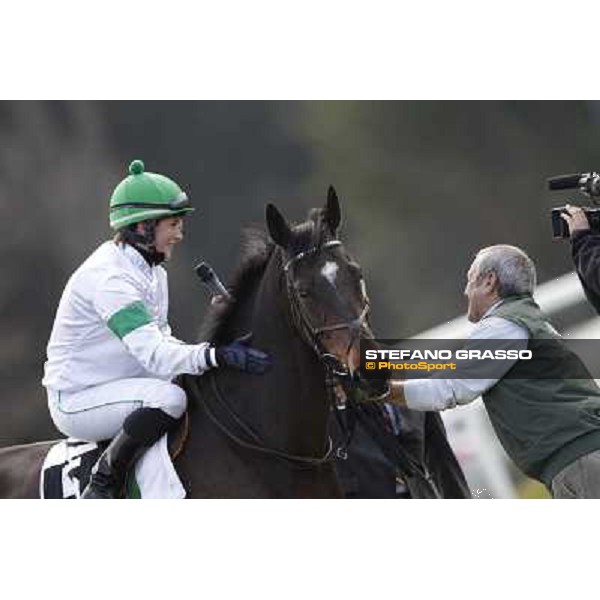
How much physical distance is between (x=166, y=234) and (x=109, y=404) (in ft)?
2.50

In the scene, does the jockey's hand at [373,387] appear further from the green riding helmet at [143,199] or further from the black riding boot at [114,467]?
the green riding helmet at [143,199]

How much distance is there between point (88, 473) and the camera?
4.82 m

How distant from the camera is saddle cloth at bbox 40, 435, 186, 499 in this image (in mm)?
4629

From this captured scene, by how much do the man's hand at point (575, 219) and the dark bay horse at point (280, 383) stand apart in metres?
1.05

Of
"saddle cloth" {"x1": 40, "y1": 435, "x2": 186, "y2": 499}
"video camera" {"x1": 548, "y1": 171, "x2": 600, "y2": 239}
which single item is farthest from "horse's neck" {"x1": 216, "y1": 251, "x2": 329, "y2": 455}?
"video camera" {"x1": 548, "y1": 171, "x2": 600, "y2": 239}

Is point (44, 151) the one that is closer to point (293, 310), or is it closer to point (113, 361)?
point (113, 361)

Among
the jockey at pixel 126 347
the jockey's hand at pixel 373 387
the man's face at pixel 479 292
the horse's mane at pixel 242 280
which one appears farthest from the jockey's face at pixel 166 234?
the man's face at pixel 479 292

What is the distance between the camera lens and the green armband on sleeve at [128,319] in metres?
4.68

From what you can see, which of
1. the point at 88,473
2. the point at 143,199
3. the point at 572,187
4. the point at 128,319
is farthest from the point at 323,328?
the point at 572,187

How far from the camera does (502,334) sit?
4.89m

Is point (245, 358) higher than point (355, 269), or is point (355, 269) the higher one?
point (355, 269)

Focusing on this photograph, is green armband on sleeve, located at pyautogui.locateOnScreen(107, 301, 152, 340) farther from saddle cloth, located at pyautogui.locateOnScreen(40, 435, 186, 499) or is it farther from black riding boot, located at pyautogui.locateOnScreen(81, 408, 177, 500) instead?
saddle cloth, located at pyautogui.locateOnScreen(40, 435, 186, 499)

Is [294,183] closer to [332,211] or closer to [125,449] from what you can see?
[332,211]
